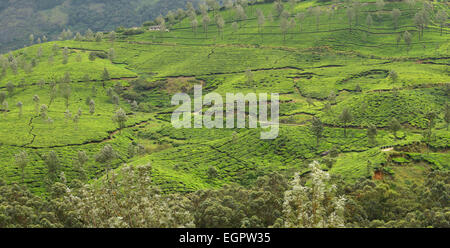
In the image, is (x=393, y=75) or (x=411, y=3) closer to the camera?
(x=393, y=75)

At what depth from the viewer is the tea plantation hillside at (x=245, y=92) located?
3000 inches

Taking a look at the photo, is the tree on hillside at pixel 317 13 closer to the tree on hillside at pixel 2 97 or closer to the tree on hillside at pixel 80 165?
the tree on hillside at pixel 2 97

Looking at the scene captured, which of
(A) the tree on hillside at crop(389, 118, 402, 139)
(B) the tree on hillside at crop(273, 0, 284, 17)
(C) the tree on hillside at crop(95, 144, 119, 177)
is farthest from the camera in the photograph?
(B) the tree on hillside at crop(273, 0, 284, 17)

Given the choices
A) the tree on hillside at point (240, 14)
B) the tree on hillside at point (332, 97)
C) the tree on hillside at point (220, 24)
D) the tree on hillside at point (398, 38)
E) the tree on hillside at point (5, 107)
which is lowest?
the tree on hillside at point (5, 107)

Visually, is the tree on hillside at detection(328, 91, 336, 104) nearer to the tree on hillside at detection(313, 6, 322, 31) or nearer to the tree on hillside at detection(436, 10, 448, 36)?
the tree on hillside at detection(313, 6, 322, 31)

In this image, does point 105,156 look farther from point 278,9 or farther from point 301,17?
point 278,9

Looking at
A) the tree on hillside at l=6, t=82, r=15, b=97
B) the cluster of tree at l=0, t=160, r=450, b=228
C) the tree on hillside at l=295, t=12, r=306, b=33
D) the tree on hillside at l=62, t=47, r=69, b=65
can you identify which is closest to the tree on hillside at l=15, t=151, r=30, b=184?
the cluster of tree at l=0, t=160, r=450, b=228

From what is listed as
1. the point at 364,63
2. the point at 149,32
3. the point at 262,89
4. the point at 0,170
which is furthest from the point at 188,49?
the point at 0,170

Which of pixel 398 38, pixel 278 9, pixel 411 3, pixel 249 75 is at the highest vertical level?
pixel 411 3

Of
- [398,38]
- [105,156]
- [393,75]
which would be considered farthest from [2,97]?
[398,38]

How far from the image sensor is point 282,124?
99875mm

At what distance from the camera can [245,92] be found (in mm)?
122438

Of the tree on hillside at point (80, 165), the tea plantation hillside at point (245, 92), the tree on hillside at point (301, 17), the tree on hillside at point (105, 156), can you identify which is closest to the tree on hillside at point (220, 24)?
the tea plantation hillside at point (245, 92)

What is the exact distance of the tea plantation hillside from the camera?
3000 inches
